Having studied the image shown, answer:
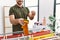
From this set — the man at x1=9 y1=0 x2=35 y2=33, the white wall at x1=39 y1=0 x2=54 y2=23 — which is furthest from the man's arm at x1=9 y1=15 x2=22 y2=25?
the white wall at x1=39 y1=0 x2=54 y2=23

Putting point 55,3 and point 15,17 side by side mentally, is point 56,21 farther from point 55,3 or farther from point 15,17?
point 15,17

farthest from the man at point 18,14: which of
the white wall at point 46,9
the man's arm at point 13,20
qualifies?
the white wall at point 46,9

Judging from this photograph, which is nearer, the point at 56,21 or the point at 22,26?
the point at 22,26

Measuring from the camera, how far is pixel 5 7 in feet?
3.04

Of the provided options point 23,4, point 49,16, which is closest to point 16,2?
point 23,4

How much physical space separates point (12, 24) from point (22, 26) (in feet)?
0.28

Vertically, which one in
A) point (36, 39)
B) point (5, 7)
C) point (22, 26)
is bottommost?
point (36, 39)

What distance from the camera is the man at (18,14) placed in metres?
0.94

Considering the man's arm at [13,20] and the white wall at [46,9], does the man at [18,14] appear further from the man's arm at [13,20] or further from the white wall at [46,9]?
the white wall at [46,9]

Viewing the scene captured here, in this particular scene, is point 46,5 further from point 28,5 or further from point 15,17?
point 15,17

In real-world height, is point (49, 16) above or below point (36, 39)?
above

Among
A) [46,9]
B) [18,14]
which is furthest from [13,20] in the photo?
[46,9]

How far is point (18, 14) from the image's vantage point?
959 millimetres

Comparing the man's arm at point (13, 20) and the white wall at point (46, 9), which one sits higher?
the white wall at point (46, 9)
